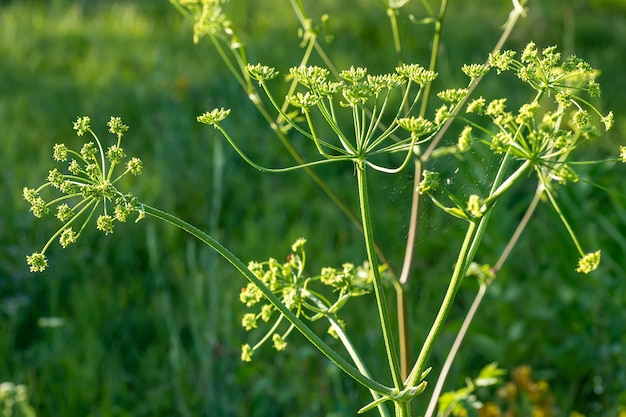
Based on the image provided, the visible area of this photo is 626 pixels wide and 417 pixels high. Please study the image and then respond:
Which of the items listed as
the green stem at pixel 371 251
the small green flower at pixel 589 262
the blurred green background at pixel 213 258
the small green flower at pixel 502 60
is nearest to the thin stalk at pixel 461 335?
the blurred green background at pixel 213 258

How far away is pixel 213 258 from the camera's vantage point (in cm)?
312

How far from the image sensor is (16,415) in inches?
94.5

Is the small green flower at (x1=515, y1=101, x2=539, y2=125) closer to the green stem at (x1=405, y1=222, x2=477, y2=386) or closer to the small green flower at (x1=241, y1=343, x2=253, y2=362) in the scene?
the green stem at (x1=405, y1=222, x2=477, y2=386)

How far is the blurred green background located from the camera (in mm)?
2627

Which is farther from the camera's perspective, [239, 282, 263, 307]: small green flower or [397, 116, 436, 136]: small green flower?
[239, 282, 263, 307]: small green flower

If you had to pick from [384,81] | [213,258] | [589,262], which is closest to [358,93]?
[384,81]

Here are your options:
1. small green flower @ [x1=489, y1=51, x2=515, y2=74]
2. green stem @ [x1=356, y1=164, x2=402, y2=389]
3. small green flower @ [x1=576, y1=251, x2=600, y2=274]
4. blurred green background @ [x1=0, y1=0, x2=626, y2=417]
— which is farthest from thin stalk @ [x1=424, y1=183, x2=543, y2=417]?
small green flower @ [x1=489, y1=51, x2=515, y2=74]

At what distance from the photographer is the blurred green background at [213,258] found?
8.62 feet

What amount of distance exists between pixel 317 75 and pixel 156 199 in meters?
2.78

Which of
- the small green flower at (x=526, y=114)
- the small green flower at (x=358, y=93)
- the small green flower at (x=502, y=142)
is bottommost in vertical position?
the small green flower at (x=502, y=142)

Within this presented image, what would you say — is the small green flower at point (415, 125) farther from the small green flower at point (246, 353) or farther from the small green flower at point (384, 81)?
the small green flower at point (246, 353)

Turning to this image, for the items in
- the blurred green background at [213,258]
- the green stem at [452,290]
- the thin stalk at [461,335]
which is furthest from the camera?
the blurred green background at [213,258]

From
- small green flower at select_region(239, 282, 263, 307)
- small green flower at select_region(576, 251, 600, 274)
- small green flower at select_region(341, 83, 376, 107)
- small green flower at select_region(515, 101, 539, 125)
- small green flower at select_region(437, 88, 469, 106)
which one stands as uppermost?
small green flower at select_region(341, 83, 376, 107)

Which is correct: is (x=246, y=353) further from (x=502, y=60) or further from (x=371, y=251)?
(x=502, y=60)
